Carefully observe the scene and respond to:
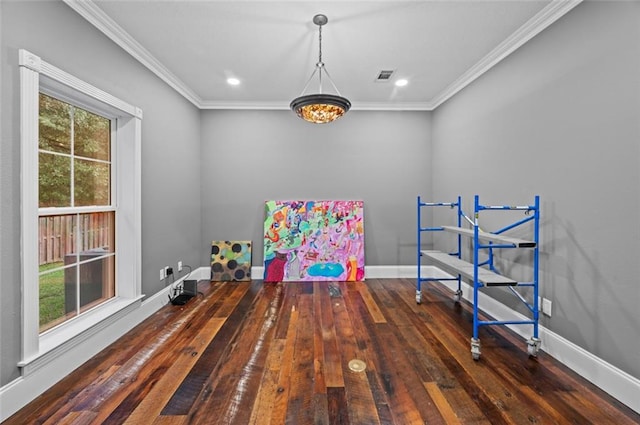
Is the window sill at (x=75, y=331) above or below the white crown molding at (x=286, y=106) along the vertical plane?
below

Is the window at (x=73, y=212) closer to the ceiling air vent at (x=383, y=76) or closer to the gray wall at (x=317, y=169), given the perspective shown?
the gray wall at (x=317, y=169)

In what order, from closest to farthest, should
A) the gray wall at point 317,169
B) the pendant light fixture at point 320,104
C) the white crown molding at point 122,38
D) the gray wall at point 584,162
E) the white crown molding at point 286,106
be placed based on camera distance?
the gray wall at point 584,162
the white crown molding at point 122,38
the pendant light fixture at point 320,104
the white crown molding at point 286,106
the gray wall at point 317,169

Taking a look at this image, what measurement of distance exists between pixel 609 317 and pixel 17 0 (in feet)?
13.2

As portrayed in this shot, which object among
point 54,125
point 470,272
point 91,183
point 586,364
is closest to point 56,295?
point 91,183

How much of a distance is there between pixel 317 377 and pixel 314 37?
105 inches

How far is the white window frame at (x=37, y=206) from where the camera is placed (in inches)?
61.9

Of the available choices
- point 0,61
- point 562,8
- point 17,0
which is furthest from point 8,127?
point 562,8

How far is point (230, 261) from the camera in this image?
3.97 metres

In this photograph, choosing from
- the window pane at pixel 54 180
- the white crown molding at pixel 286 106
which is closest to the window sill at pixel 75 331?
the window pane at pixel 54 180

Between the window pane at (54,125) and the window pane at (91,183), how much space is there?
17 cm

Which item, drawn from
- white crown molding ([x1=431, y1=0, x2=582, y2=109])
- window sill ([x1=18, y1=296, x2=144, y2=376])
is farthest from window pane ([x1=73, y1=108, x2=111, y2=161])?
white crown molding ([x1=431, y1=0, x2=582, y2=109])

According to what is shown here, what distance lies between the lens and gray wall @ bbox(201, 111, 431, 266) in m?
3.99

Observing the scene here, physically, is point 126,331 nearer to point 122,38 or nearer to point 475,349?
point 122,38

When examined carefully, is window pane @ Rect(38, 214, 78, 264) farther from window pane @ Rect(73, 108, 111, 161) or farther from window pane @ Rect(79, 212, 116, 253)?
window pane @ Rect(73, 108, 111, 161)
